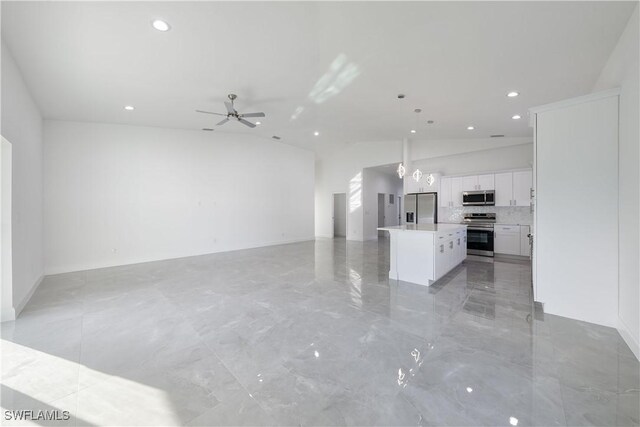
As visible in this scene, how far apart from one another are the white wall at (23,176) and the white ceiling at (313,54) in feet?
0.89

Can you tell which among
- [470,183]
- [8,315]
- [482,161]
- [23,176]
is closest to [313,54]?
[23,176]

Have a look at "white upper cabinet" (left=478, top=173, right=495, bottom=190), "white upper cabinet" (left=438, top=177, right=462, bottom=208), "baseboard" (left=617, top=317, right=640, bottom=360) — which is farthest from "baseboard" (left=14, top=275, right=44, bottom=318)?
"white upper cabinet" (left=478, top=173, right=495, bottom=190)

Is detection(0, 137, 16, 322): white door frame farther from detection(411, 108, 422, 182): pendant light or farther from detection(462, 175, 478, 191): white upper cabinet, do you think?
detection(462, 175, 478, 191): white upper cabinet

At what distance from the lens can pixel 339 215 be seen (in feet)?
38.0

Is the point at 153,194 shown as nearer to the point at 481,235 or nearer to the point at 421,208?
the point at 421,208

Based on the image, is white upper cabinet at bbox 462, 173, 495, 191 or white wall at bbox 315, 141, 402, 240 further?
white wall at bbox 315, 141, 402, 240

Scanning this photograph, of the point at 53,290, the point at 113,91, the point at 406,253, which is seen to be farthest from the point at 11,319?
the point at 406,253

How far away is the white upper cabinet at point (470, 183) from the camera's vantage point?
6.81 metres

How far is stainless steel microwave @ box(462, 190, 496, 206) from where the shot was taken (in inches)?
255

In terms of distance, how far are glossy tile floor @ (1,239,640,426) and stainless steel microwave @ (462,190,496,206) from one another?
3.20 m

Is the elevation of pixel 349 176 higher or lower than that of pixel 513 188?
higher

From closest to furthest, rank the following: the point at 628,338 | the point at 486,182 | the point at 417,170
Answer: the point at 628,338 < the point at 417,170 < the point at 486,182

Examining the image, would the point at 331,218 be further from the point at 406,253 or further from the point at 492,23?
the point at 492,23

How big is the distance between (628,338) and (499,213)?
4926mm
